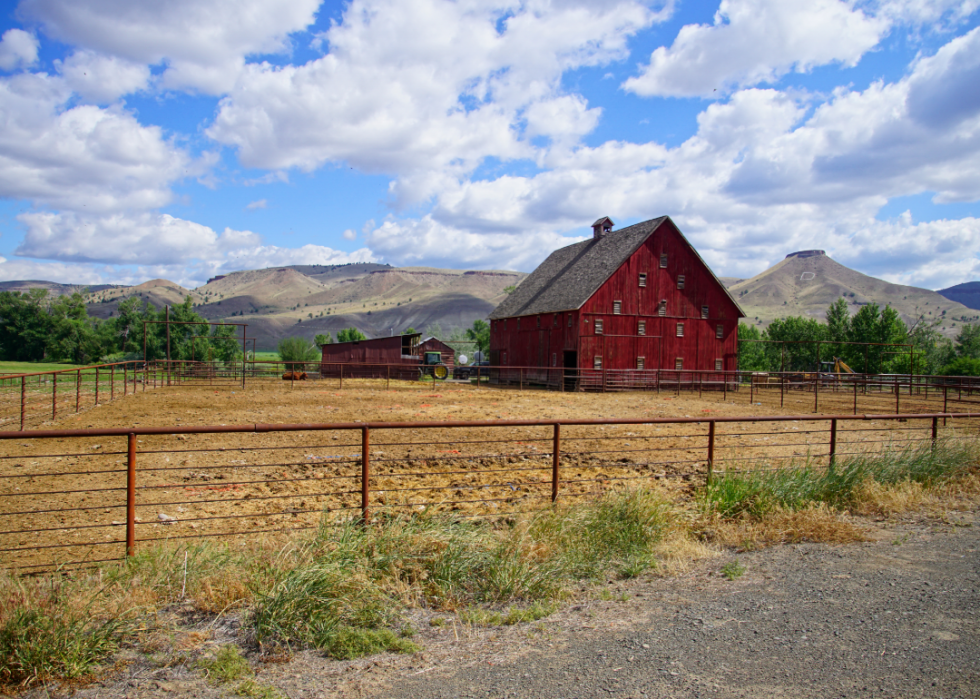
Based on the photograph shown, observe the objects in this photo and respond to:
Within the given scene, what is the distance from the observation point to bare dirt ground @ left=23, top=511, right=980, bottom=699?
12.0 ft

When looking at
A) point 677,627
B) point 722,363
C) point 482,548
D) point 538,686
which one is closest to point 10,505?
point 482,548

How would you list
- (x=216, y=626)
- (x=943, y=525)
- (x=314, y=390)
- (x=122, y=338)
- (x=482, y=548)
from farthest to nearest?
(x=122, y=338) → (x=314, y=390) → (x=943, y=525) → (x=482, y=548) → (x=216, y=626)

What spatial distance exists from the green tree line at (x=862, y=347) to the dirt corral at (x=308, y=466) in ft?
130

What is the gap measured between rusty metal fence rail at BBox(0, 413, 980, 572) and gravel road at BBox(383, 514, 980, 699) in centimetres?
176

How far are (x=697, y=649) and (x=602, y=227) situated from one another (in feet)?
133

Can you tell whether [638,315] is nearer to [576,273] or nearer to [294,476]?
[576,273]

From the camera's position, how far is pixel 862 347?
62906mm

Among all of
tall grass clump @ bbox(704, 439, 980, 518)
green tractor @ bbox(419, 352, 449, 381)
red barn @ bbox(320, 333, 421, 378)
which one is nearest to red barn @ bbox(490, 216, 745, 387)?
green tractor @ bbox(419, 352, 449, 381)

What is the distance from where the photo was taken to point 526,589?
5.03m

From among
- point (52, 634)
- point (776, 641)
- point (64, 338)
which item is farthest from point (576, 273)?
point (64, 338)

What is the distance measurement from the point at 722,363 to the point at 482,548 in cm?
3484

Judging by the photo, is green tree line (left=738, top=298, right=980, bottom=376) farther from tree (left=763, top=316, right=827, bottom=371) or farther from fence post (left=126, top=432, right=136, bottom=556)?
fence post (left=126, top=432, right=136, bottom=556)

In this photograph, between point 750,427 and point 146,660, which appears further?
point 750,427

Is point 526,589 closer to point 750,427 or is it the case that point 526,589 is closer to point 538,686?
point 538,686
